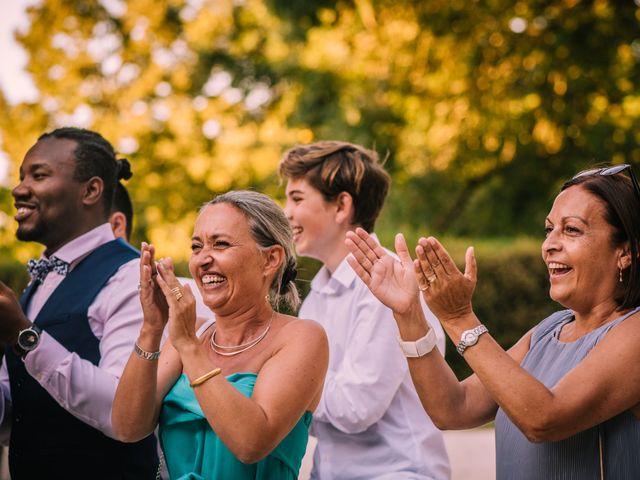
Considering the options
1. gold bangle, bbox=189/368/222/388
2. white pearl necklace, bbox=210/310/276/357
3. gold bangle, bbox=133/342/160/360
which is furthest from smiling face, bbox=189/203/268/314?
gold bangle, bbox=189/368/222/388

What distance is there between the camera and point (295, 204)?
14.6ft

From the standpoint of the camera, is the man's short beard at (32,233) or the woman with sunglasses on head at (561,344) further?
the man's short beard at (32,233)

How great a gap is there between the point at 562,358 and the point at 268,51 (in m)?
15.7

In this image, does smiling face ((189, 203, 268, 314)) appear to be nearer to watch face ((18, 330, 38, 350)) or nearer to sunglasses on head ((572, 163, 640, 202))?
watch face ((18, 330, 38, 350))

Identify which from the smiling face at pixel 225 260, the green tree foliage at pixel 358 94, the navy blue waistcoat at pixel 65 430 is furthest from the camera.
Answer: the green tree foliage at pixel 358 94

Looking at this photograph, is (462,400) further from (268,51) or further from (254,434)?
(268,51)

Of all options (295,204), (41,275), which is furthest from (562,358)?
(41,275)

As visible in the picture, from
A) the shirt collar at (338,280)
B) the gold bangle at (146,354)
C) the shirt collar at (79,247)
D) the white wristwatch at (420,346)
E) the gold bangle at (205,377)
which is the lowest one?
the gold bangle at (205,377)

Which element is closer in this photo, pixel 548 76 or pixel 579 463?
pixel 579 463

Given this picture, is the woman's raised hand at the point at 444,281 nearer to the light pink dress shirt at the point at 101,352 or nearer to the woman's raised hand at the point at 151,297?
the woman's raised hand at the point at 151,297

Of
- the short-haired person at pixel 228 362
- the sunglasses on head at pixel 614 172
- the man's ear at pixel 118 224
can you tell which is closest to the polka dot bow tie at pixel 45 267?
the man's ear at pixel 118 224

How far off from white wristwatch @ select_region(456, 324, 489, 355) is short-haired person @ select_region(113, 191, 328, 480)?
0.61 metres

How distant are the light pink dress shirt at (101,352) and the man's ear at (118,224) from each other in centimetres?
35

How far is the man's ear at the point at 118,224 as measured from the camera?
4.38 meters
